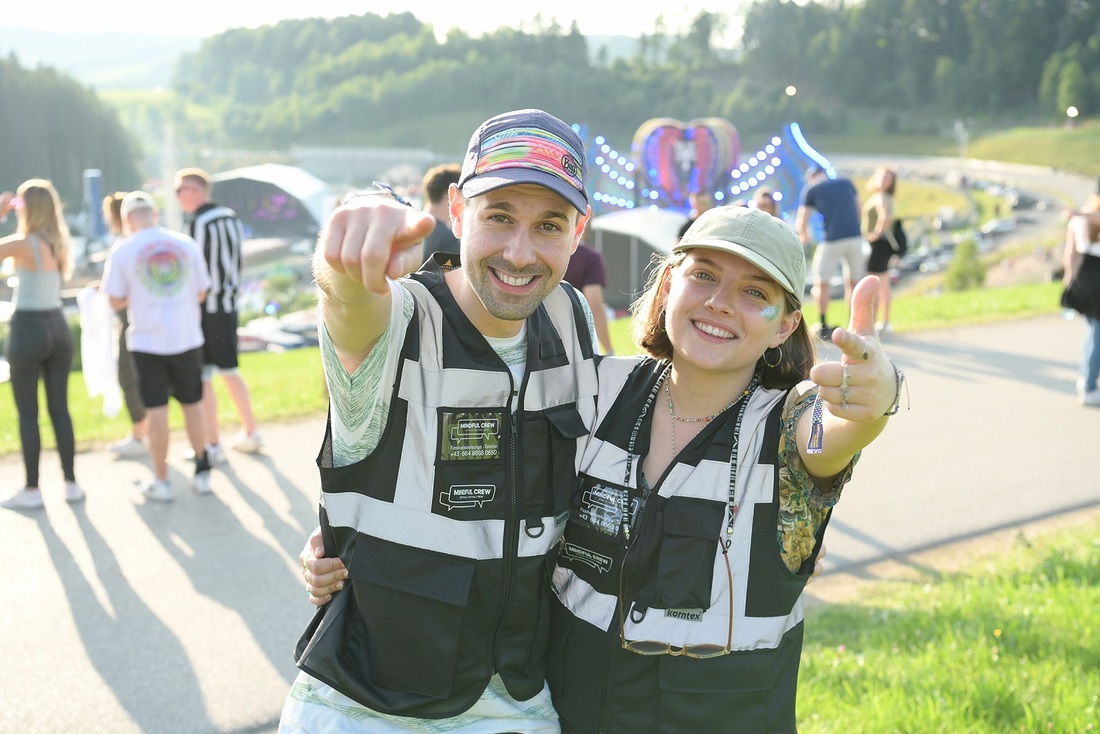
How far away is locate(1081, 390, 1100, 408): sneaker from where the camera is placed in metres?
8.84

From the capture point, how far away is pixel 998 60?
12306 cm

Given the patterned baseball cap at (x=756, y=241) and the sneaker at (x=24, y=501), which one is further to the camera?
the sneaker at (x=24, y=501)

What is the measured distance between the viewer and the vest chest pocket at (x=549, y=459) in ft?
7.44

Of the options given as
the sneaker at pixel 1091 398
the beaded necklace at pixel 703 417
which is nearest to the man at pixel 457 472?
the beaded necklace at pixel 703 417

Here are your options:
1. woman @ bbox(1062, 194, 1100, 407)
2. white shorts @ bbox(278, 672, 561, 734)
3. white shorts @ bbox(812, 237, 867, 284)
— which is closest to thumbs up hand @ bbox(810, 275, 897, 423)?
white shorts @ bbox(278, 672, 561, 734)

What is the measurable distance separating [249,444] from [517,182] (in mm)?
5889

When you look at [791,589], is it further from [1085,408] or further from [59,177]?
[59,177]

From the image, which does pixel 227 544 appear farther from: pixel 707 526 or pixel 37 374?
pixel 707 526

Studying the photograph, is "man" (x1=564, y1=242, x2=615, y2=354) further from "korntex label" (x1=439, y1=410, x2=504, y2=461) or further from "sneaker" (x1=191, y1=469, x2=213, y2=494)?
"korntex label" (x1=439, y1=410, x2=504, y2=461)

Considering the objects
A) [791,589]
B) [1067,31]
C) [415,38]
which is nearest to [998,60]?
[1067,31]

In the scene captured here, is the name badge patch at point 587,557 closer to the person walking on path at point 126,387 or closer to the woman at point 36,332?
the woman at point 36,332

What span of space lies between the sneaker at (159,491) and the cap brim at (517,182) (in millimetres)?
4936

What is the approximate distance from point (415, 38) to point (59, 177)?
92543 mm

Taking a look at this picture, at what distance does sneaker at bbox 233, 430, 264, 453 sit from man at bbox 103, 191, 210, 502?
846 millimetres
